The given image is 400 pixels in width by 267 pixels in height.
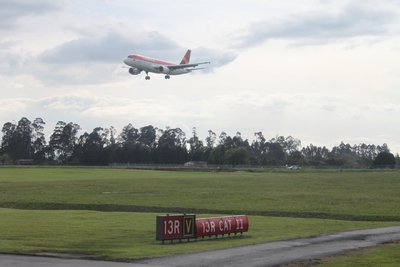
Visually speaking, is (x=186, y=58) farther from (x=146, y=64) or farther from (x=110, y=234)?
(x=110, y=234)

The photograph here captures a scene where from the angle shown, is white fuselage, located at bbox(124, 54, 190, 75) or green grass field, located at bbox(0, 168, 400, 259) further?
white fuselage, located at bbox(124, 54, 190, 75)

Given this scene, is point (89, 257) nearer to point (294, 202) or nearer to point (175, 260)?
point (175, 260)

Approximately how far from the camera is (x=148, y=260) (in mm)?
20250

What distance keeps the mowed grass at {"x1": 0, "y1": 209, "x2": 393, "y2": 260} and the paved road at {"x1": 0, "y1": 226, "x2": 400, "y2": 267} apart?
3.93 ft

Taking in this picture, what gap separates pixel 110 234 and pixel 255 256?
939 cm

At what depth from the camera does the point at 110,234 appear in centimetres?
2842

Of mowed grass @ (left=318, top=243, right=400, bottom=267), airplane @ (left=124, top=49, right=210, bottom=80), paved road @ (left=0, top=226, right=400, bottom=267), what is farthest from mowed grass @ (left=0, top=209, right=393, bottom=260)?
airplane @ (left=124, top=49, right=210, bottom=80)

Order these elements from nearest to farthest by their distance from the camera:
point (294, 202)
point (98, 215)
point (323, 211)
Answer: point (98, 215), point (323, 211), point (294, 202)

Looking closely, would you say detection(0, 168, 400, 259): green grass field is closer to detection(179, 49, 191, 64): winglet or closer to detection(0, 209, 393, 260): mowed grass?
detection(0, 209, 393, 260): mowed grass

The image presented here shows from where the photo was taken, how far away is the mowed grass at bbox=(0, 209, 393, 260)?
2272 centimetres

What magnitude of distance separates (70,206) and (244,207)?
13039mm

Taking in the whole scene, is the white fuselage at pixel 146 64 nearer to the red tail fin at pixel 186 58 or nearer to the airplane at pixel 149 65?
the airplane at pixel 149 65

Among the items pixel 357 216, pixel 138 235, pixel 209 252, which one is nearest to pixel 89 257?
pixel 209 252

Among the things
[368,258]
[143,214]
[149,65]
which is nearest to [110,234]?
[368,258]
